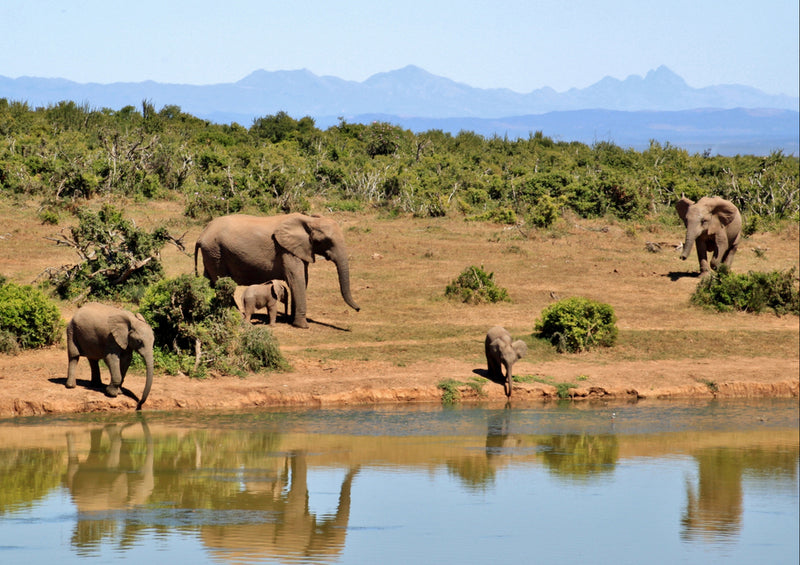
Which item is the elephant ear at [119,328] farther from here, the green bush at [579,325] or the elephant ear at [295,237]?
the green bush at [579,325]

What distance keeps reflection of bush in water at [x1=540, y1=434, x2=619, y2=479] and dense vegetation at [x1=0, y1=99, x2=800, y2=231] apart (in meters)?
17.2

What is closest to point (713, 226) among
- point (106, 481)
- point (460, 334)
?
point (460, 334)

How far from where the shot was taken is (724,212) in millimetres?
27141

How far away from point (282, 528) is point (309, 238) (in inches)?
414

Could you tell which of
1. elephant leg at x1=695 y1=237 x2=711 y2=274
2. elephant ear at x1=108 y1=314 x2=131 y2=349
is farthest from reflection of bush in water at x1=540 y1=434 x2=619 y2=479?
elephant leg at x1=695 y1=237 x2=711 y2=274

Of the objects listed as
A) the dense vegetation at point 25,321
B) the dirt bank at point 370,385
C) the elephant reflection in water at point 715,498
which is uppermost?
the dense vegetation at point 25,321

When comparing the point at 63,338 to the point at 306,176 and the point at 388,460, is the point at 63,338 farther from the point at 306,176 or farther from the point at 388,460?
the point at 306,176

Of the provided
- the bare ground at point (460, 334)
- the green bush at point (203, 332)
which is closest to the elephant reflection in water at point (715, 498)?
the bare ground at point (460, 334)

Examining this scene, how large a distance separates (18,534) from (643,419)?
9614mm

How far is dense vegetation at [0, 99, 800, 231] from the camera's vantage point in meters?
33.3

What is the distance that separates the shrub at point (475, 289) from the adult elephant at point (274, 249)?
314cm

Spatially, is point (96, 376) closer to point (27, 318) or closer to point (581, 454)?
point (27, 318)

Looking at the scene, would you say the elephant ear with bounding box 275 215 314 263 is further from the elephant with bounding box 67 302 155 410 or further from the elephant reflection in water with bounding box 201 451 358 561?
the elephant reflection in water with bounding box 201 451 358 561

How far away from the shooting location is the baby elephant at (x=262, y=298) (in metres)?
20.9
